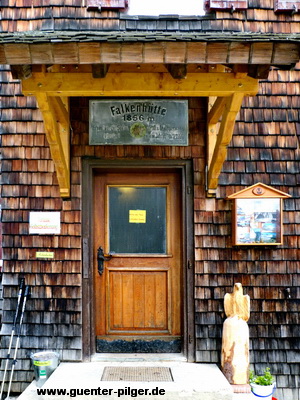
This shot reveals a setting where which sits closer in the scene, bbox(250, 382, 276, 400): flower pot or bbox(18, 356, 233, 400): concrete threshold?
bbox(18, 356, 233, 400): concrete threshold

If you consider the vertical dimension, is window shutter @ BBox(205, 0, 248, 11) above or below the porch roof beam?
above

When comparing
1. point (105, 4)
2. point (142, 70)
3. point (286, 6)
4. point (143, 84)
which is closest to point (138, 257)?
point (143, 84)

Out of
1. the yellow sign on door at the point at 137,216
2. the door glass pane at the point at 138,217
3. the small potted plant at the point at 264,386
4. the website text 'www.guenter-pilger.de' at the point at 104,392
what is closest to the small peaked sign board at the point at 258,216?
the door glass pane at the point at 138,217

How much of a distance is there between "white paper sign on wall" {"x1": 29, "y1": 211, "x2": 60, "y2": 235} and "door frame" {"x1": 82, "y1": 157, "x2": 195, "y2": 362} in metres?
0.29

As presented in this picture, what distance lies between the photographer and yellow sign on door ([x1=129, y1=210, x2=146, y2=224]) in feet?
15.0

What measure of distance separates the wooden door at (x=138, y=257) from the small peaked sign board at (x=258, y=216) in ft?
2.14

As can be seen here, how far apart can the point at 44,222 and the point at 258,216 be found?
2.22 meters

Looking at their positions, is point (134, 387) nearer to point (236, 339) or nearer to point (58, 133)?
point (236, 339)

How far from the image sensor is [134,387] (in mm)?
3693

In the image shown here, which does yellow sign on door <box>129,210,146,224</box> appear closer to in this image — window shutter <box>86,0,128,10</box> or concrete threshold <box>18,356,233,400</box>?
concrete threshold <box>18,356,233,400</box>

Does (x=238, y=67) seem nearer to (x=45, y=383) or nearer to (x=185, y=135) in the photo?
(x=185, y=135)

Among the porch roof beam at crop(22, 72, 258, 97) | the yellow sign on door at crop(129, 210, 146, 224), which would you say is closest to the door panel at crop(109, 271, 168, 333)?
the yellow sign on door at crop(129, 210, 146, 224)

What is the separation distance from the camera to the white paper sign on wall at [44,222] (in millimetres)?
4379

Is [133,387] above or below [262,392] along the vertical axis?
above
